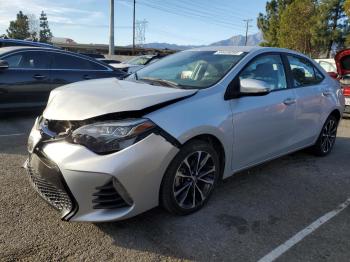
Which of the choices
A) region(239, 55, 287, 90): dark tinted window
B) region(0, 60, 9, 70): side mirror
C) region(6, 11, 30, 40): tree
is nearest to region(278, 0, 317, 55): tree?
region(0, 60, 9, 70): side mirror

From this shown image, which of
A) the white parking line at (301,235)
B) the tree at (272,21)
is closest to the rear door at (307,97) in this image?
the white parking line at (301,235)

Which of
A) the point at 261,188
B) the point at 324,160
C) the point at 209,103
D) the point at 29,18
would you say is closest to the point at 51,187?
the point at 209,103

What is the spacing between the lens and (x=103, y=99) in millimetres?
3195

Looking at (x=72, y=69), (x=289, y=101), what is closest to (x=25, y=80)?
(x=72, y=69)

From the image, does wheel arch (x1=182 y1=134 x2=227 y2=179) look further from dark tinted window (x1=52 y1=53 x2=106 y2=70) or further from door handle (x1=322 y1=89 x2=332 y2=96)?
dark tinted window (x1=52 y1=53 x2=106 y2=70)

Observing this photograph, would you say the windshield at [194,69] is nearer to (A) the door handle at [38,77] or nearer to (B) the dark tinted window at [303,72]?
(B) the dark tinted window at [303,72]

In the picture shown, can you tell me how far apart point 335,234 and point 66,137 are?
2.44 m

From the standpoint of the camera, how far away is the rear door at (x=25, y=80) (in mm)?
6957

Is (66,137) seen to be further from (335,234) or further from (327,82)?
(327,82)

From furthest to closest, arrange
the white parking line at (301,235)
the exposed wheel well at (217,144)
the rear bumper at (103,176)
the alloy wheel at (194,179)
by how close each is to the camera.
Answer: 1. the exposed wheel well at (217,144)
2. the alloy wheel at (194,179)
3. the white parking line at (301,235)
4. the rear bumper at (103,176)

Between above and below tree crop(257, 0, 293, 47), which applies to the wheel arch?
below

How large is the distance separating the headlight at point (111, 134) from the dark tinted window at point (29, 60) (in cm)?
485

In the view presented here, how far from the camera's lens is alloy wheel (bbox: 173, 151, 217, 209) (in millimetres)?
3357

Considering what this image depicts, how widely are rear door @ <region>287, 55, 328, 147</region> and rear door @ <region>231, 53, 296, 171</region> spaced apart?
0.20 meters
